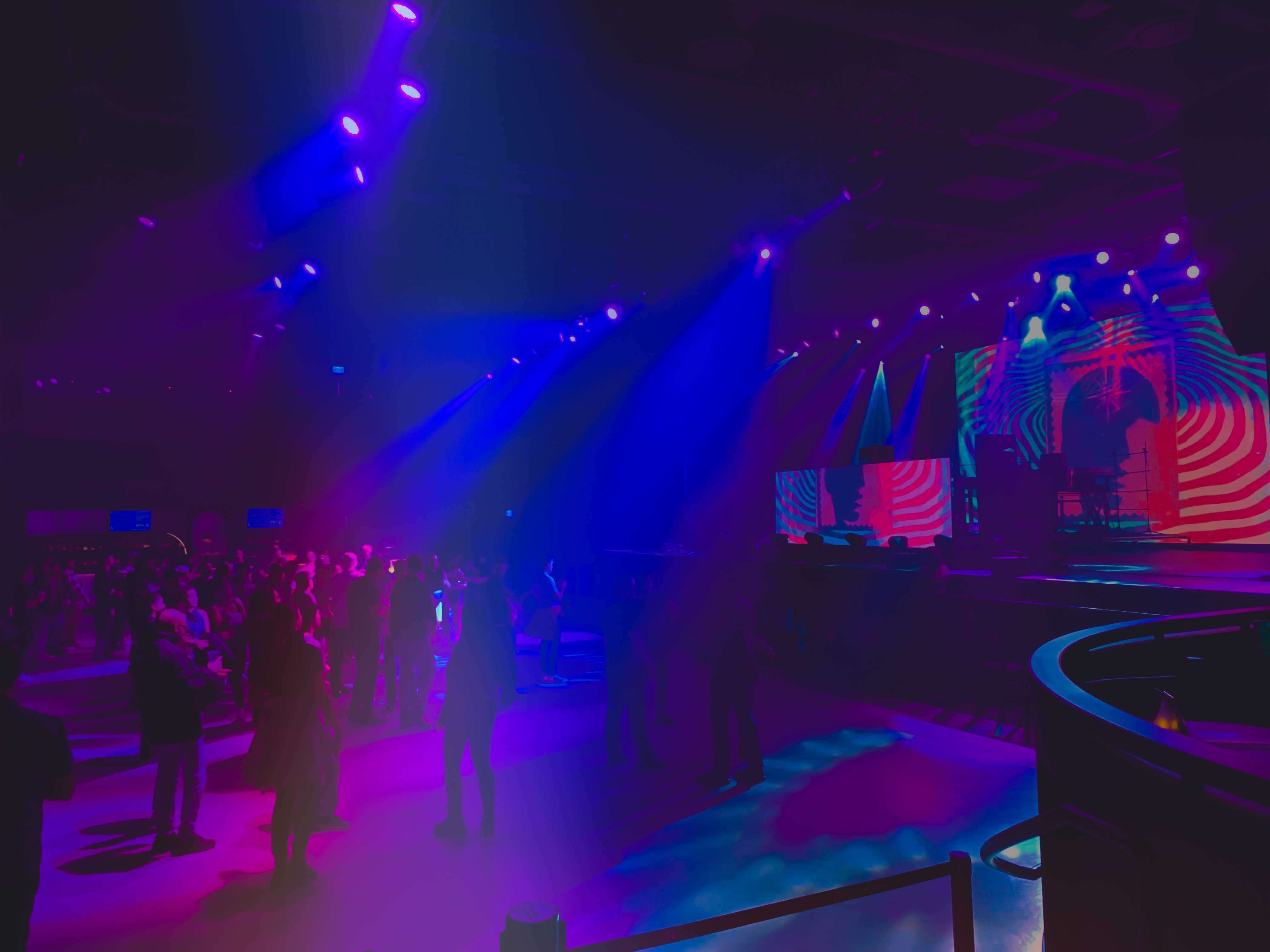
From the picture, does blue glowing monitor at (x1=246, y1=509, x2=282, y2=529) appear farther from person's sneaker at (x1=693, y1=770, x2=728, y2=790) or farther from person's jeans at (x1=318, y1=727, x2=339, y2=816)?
person's sneaker at (x1=693, y1=770, x2=728, y2=790)

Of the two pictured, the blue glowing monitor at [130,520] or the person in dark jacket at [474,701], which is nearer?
the person in dark jacket at [474,701]

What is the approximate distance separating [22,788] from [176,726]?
1720mm

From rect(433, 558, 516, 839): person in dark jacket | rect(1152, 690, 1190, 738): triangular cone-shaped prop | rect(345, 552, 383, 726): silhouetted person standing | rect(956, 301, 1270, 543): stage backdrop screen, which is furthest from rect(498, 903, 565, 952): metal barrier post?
rect(956, 301, 1270, 543): stage backdrop screen

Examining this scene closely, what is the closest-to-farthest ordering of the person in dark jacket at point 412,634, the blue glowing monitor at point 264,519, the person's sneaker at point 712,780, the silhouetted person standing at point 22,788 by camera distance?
the silhouetted person standing at point 22,788 < the person's sneaker at point 712,780 < the person in dark jacket at point 412,634 < the blue glowing monitor at point 264,519

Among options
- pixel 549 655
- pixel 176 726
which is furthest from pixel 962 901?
pixel 549 655

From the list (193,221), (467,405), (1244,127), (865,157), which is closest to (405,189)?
(193,221)

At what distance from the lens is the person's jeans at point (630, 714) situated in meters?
6.17

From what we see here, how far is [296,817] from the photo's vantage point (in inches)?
169

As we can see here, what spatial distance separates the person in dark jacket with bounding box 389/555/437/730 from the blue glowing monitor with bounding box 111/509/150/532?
505 inches

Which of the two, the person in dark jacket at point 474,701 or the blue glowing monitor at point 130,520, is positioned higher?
the blue glowing monitor at point 130,520

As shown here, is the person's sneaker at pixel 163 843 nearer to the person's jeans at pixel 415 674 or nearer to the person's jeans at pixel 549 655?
the person's jeans at pixel 415 674

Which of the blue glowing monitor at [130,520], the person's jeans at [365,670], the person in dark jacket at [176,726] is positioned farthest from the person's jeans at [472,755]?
the blue glowing monitor at [130,520]

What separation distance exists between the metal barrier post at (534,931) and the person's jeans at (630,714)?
4607 millimetres

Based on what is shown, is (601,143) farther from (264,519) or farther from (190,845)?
(264,519)
